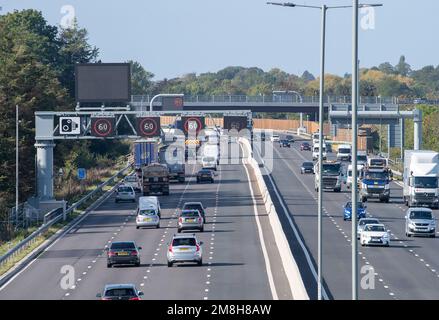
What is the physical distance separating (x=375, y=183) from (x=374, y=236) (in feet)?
88.3

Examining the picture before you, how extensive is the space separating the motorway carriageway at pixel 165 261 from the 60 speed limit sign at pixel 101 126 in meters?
5.52

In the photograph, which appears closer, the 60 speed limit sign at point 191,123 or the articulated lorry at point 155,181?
the 60 speed limit sign at point 191,123

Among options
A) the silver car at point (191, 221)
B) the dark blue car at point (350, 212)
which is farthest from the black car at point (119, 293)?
the dark blue car at point (350, 212)

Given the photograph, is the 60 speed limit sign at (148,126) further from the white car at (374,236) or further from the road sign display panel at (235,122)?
the white car at (374,236)

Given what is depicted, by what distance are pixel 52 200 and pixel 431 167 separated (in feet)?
83.0

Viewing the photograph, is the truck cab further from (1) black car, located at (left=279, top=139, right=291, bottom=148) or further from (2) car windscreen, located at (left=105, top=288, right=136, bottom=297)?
(1) black car, located at (left=279, top=139, right=291, bottom=148)

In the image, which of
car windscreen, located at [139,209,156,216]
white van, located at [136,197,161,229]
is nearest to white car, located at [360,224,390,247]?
white van, located at [136,197,161,229]

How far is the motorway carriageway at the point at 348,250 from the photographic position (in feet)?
145

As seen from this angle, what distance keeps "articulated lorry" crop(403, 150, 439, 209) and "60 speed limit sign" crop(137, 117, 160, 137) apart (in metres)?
17.5

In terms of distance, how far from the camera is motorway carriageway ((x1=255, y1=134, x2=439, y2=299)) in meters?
44.2

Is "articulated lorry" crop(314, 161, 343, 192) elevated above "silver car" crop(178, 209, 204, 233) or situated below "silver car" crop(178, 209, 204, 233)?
above

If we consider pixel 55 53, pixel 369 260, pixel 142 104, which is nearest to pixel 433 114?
pixel 142 104

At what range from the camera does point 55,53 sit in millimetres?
146000

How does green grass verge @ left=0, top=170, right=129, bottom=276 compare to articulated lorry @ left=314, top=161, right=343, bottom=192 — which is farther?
articulated lorry @ left=314, top=161, right=343, bottom=192
